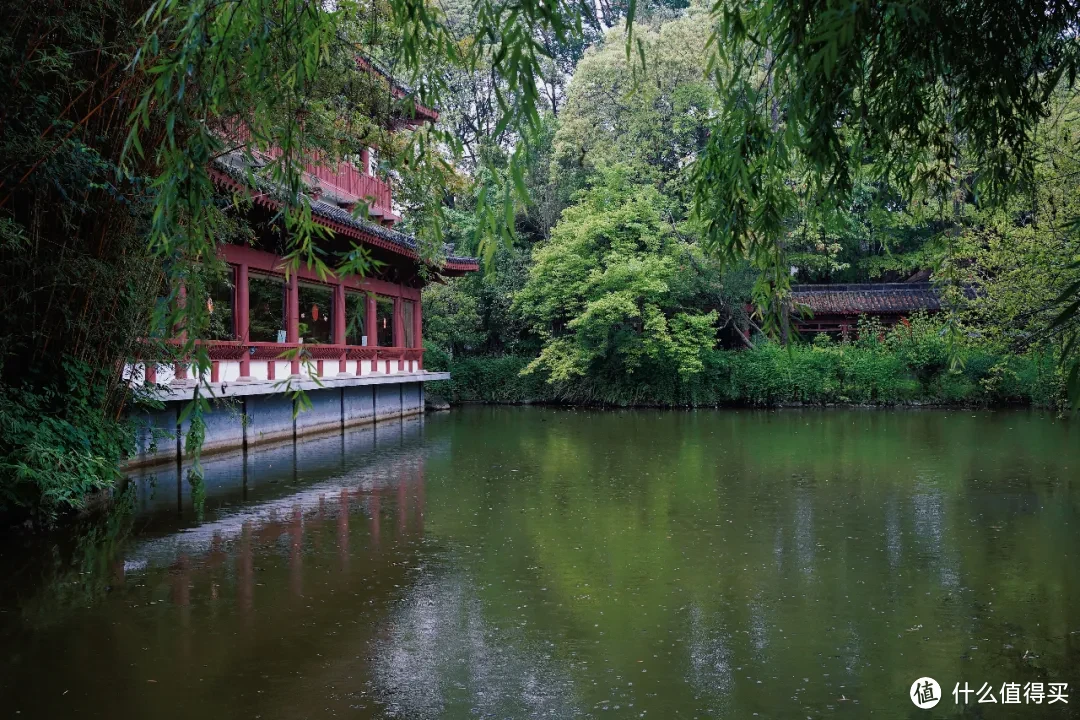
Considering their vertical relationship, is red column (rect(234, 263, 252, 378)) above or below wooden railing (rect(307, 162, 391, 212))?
below

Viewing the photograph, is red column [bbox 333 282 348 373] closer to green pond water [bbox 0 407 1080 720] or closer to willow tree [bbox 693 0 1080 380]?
green pond water [bbox 0 407 1080 720]

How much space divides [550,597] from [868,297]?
22.5 metres

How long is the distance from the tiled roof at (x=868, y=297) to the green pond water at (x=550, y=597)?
15183 mm

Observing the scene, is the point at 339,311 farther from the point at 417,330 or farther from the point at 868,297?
the point at 868,297

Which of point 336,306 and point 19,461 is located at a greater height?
point 336,306

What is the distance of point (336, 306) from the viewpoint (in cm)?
1750

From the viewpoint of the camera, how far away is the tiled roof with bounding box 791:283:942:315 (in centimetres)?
2522

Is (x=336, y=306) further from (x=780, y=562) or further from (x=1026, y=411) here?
(x=1026, y=411)

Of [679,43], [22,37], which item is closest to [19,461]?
[22,37]

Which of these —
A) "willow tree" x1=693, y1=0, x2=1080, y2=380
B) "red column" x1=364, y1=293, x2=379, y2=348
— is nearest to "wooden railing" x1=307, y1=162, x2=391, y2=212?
"red column" x1=364, y1=293, x2=379, y2=348

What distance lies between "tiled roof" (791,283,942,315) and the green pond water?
1518 cm

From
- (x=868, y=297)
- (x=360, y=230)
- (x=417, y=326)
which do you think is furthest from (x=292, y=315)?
(x=868, y=297)

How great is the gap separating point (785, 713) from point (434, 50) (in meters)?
2.91

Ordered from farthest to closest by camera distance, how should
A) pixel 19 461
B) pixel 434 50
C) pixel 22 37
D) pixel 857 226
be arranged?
pixel 857 226, pixel 19 461, pixel 22 37, pixel 434 50
